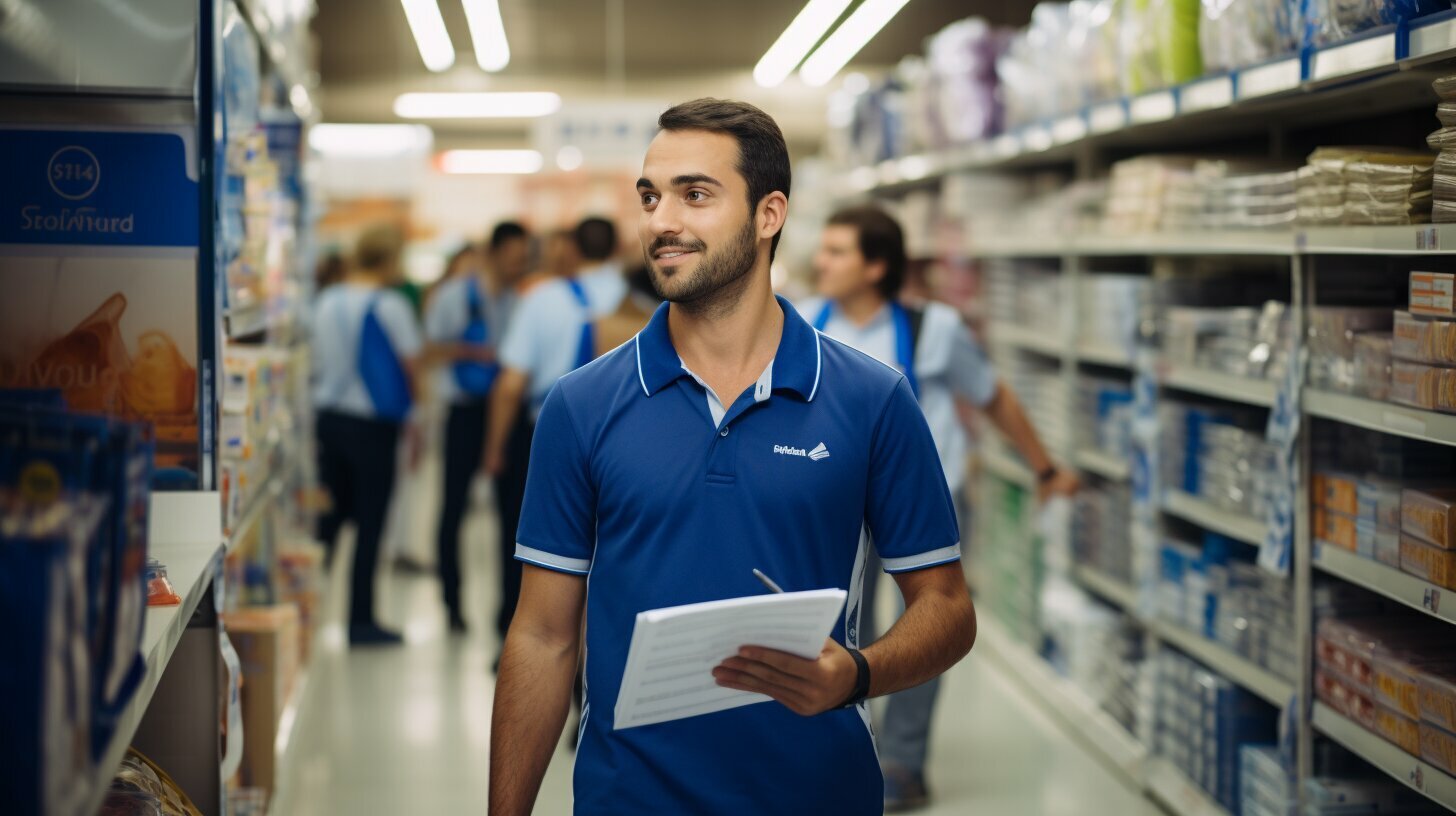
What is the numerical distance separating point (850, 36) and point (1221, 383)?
8.04 metres

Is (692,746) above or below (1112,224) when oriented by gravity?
below

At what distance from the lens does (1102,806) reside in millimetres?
4617

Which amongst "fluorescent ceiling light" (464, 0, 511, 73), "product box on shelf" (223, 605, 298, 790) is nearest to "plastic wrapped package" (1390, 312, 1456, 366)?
"product box on shelf" (223, 605, 298, 790)

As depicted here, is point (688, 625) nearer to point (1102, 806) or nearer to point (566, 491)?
point (566, 491)

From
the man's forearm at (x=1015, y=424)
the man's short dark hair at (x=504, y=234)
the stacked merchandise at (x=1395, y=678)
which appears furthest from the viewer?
the man's short dark hair at (x=504, y=234)

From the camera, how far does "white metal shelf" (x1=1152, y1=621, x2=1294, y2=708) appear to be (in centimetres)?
383

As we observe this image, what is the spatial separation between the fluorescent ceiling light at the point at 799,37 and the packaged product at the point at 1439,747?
24.3ft

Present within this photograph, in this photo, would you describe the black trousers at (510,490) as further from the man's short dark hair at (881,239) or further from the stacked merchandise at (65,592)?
the stacked merchandise at (65,592)

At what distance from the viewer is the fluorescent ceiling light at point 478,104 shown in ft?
A: 55.5

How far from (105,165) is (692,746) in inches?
65.9

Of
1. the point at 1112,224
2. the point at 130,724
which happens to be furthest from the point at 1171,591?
the point at 130,724

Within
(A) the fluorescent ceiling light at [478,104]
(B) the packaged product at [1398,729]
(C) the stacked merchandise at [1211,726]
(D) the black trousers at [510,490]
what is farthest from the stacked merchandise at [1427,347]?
(A) the fluorescent ceiling light at [478,104]

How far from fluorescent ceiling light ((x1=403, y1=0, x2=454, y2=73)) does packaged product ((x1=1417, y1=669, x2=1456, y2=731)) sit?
828cm

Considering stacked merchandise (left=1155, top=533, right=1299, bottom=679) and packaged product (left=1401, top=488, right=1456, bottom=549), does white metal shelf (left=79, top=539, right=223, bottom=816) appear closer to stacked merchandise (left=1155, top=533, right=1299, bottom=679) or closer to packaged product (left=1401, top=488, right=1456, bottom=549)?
packaged product (left=1401, top=488, right=1456, bottom=549)
